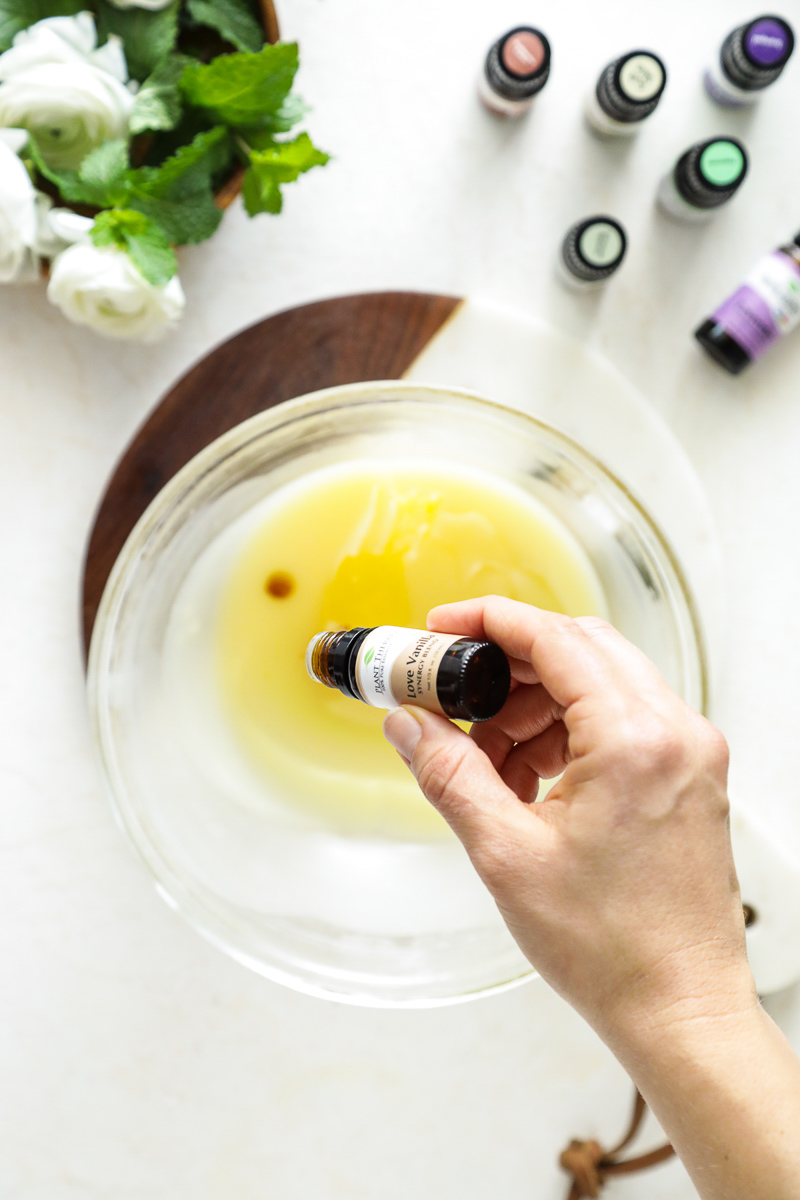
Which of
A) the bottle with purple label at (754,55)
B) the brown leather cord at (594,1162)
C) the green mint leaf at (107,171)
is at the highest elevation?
the bottle with purple label at (754,55)

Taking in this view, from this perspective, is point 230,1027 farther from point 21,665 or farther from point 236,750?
point 21,665

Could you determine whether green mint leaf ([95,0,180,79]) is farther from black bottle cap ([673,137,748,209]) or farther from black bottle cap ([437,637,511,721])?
black bottle cap ([437,637,511,721])

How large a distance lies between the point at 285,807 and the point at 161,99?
724mm

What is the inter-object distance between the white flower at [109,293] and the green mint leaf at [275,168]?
0.38 feet

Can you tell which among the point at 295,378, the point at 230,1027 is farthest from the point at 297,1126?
the point at 295,378

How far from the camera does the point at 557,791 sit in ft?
1.87

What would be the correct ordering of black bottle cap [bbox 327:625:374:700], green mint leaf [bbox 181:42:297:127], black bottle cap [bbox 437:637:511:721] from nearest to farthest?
1. black bottle cap [bbox 437:637:511:721]
2. black bottle cap [bbox 327:625:374:700]
3. green mint leaf [bbox 181:42:297:127]

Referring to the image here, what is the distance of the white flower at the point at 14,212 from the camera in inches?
29.4

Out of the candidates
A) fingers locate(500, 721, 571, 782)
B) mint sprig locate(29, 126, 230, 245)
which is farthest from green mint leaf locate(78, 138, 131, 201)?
fingers locate(500, 721, 571, 782)

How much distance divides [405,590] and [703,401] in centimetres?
42

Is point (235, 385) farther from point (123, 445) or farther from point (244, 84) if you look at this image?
point (244, 84)

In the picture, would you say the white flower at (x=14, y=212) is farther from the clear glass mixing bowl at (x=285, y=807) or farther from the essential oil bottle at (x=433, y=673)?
the essential oil bottle at (x=433, y=673)

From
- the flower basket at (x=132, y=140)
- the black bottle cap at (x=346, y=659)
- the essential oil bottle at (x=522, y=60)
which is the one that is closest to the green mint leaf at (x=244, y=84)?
the flower basket at (x=132, y=140)

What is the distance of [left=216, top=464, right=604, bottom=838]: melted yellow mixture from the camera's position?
0.89 metres
